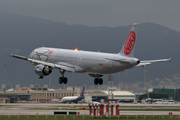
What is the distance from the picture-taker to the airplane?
83.5 metres

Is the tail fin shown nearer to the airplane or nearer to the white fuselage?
the airplane

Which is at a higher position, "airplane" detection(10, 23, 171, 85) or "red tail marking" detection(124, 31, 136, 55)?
"red tail marking" detection(124, 31, 136, 55)

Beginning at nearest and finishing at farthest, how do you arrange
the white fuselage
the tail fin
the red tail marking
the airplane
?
the white fuselage
the airplane
the tail fin
the red tail marking

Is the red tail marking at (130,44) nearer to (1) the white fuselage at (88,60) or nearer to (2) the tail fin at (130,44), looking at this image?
(2) the tail fin at (130,44)

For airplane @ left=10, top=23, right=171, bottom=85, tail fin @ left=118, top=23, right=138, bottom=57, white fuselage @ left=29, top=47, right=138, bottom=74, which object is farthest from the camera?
tail fin @ left=118, top=23, right=138, bottom=57

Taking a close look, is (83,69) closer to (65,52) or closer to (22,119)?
(65,52)

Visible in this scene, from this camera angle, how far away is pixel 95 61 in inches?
3418

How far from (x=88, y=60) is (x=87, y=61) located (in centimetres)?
35

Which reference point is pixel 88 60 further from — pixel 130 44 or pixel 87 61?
pixel 130 44

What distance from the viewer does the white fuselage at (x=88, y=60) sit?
273 feet

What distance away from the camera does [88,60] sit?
289ft

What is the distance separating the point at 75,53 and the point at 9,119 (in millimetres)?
21356

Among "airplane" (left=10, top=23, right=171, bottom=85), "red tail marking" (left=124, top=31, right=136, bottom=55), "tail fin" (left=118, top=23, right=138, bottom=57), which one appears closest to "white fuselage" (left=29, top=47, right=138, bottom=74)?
"airplane" (left=10, top=23, right=171, bottom=85)

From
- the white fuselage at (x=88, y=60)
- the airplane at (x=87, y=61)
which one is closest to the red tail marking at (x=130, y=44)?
the airplane at (x=87, y=61)
